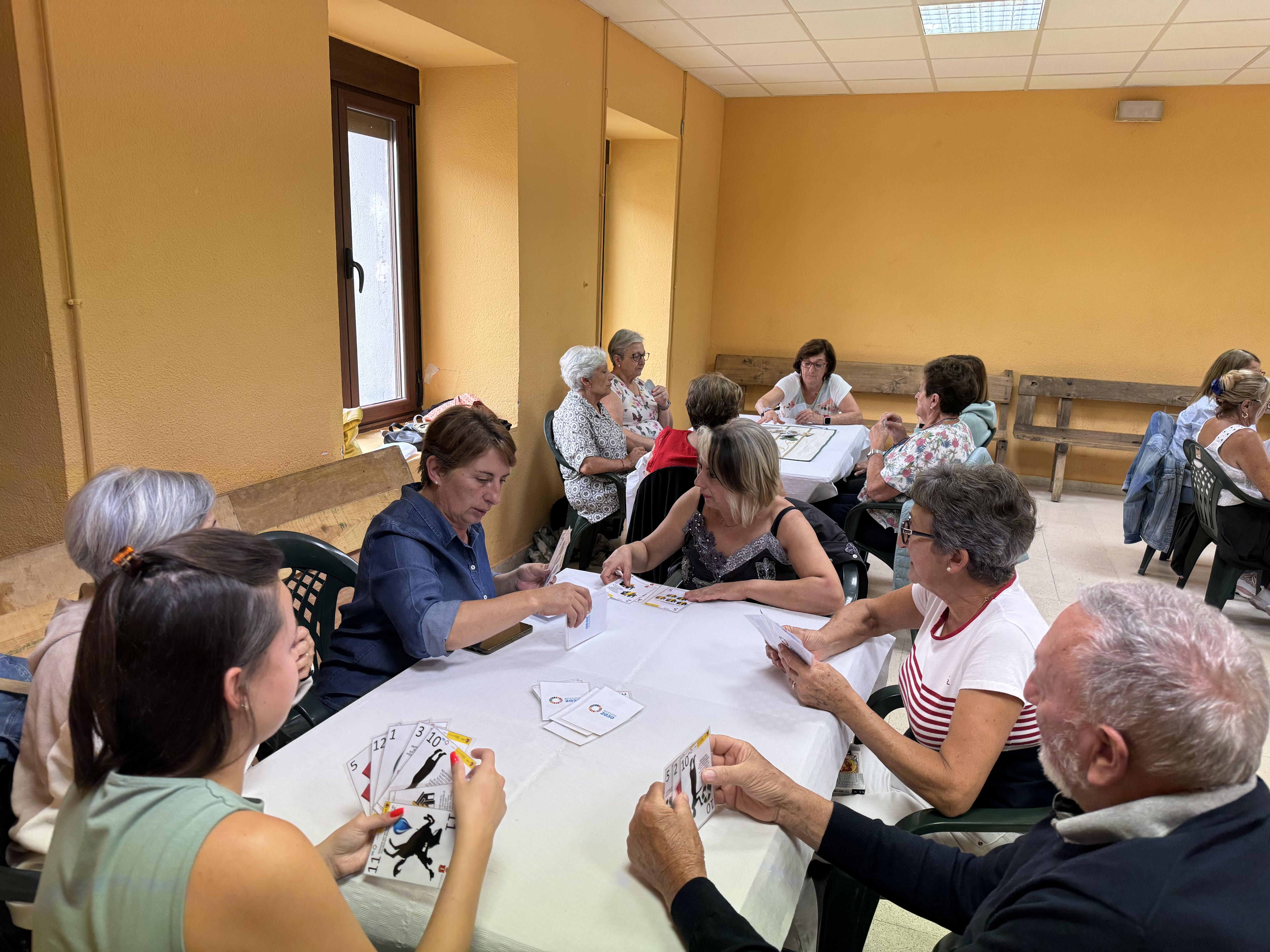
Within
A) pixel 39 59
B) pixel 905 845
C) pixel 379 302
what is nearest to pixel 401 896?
pixel 905 845

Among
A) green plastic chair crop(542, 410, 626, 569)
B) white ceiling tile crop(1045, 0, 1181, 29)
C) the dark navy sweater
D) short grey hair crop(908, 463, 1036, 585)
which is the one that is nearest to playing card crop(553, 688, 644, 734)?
the dark navy sweater

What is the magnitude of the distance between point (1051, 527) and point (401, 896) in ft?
19.6

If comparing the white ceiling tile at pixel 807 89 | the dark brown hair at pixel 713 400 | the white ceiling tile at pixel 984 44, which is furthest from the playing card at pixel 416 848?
the white ceiling tile at pixel 807 89

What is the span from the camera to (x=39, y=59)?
2.21m

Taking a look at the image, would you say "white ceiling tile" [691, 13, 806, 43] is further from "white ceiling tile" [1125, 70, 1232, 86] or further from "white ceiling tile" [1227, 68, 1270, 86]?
"white ceiling tile" [1227, 68, 1270, 86]

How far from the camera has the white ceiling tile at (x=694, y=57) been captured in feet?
18.9

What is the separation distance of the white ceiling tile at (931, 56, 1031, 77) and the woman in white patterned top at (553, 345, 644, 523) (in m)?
3.43

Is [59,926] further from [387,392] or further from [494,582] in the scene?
[387,392]

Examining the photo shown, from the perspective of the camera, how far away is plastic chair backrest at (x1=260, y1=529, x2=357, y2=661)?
2.46 m

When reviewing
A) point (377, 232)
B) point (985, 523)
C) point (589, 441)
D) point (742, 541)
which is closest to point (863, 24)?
point (589, 441)

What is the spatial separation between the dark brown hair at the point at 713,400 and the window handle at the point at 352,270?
170cm

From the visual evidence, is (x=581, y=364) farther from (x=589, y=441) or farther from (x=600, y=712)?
(x=600, y=712)

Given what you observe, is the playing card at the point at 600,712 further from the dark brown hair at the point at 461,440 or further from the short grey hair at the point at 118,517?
the short grey hair at the point at 118,517

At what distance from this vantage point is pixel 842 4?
4707 mm
